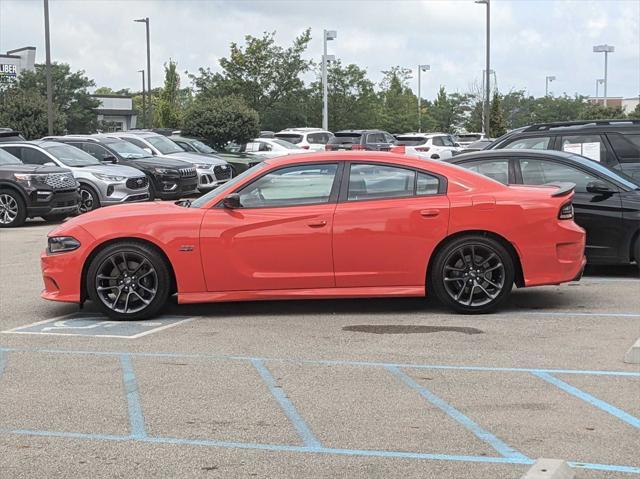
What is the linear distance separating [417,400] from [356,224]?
263 centimetres

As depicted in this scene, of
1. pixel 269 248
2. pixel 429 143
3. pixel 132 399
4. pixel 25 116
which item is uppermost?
pixel 25 116

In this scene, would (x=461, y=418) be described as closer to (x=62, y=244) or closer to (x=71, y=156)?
(x=62, y=244)

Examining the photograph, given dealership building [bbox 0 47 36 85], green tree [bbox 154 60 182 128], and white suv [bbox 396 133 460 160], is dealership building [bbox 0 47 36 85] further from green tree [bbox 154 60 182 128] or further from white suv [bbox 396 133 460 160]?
white suv [bbox 396 133 460 160]

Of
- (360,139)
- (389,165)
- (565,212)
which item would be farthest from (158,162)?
(565,212)

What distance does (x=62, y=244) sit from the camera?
8.20m

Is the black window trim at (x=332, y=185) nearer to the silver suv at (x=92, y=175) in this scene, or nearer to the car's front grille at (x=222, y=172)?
the silver suv at (x=92, y=175)

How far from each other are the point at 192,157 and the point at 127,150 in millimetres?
1774

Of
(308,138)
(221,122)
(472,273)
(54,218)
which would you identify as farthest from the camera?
(221,122)

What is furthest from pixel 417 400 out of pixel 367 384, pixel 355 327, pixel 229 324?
pixel 229 324

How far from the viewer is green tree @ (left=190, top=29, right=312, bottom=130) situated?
45875 mm

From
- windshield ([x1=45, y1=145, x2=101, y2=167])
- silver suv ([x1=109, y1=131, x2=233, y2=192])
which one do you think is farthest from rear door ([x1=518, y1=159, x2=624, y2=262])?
silver suv ([x1=109, y1=131, x2=233, y2=192])

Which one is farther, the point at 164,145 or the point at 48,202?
the point at 164,145

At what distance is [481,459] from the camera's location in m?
4.57

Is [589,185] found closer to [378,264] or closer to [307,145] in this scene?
[378,264]
